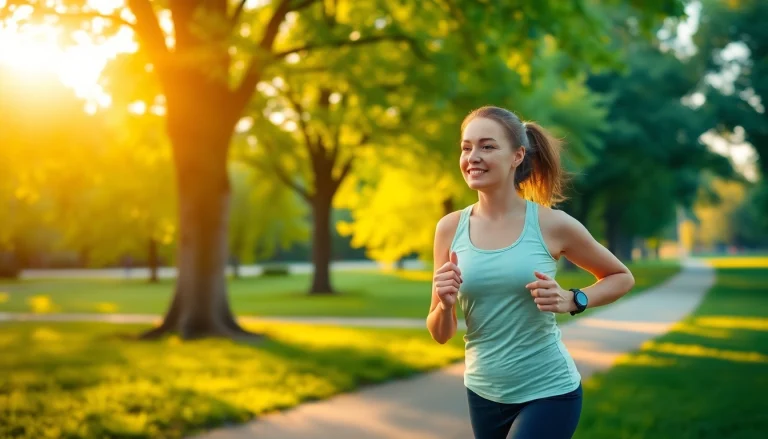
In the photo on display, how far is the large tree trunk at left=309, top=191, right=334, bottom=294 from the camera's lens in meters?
28.0

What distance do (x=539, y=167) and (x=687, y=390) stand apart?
599cm

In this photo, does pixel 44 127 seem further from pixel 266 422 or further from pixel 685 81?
pixel 685 81

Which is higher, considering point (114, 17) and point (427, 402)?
point (114, 17)

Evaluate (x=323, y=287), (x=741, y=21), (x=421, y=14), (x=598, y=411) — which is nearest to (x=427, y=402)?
(x=598, y=411)

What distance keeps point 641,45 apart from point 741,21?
646cm

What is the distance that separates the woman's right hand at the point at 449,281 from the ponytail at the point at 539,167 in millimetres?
549

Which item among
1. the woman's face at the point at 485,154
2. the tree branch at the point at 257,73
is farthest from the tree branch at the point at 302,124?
the woman's face at the point at 485,154

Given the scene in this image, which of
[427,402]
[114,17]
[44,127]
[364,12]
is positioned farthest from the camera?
[44,127]

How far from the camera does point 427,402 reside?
8.14 m

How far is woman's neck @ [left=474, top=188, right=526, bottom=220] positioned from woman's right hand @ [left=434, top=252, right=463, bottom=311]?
0.93ft

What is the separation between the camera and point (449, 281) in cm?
294

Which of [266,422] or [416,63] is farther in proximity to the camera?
[416,63]

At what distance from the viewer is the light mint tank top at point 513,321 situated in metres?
3.00

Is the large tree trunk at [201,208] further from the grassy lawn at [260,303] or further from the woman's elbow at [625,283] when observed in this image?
the woman's elbow at [625,283]
